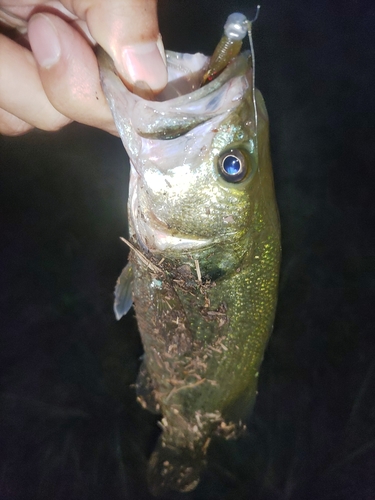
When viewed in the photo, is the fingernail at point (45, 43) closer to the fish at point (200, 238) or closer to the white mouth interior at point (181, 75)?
the fish at point (200, 238)

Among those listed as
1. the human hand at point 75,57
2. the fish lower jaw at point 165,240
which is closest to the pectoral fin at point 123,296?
the fish lower jaw at point 165,240

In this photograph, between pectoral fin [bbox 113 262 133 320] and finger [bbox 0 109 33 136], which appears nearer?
pectoral fin [bbox 113 262 133 320]

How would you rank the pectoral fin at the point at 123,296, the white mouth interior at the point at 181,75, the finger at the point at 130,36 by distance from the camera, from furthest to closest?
the pectoral fin at the point at 123,296 → the white mouth interior at the point at 181,75 → the finger at the point at 130,36

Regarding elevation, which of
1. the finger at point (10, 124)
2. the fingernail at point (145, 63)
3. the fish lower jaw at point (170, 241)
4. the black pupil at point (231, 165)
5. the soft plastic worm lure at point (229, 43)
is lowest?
the fish lower jaw at point (170, 241)

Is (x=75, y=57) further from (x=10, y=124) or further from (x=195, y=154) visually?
(x=10, y=124)

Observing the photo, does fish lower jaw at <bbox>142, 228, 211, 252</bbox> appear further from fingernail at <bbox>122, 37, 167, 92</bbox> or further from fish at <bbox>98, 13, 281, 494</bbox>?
fingernail at <bbox>122, 37, 167, 92</bbox>

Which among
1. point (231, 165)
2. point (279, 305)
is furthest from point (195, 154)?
point (279, 305)

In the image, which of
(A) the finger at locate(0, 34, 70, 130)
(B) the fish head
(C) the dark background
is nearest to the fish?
(B) the fish head

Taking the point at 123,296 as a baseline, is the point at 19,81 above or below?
above
